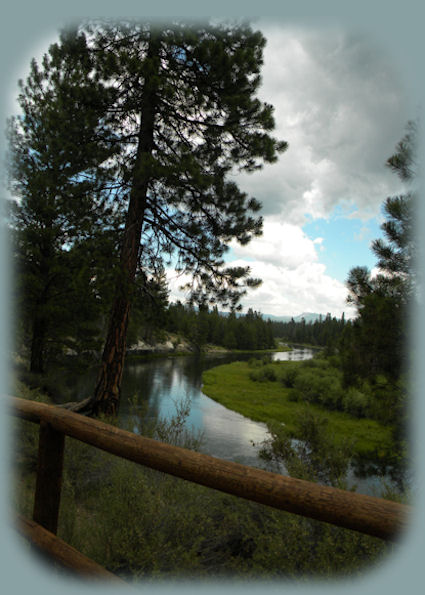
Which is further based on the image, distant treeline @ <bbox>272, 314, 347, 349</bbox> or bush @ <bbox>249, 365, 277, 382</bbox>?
distant treeline @ <bbox>272, 314, 347, 349</bbox>

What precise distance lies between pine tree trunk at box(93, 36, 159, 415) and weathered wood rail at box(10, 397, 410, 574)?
4.50 m

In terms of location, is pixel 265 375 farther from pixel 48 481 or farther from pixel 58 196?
pixel 48 481

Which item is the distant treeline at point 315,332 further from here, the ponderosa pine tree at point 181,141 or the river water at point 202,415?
the ponderosa pine tree at point 181,141

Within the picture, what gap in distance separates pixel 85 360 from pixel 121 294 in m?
7.59

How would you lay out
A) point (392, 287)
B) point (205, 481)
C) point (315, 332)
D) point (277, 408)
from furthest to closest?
point (315, 332) → point (277, 408) → point (392, 287) → point (205, 481)

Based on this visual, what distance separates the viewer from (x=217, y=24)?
6004 mm

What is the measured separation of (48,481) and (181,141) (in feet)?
21.8

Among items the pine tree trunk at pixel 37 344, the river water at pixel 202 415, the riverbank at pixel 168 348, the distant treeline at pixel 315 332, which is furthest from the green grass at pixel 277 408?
the distant treeline at pixel 315 332

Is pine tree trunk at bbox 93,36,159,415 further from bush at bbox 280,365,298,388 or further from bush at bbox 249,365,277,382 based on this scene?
bush at bbox 249,365,277,382

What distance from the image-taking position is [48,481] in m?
1.82

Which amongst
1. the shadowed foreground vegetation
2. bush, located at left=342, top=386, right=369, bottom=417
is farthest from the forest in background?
bush, located at left=342, top=386, right=369, bottom=417

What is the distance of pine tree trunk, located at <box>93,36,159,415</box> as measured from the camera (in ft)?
20.3

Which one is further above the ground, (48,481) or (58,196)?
(58,196)

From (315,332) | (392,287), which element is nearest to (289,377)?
(392,287)
